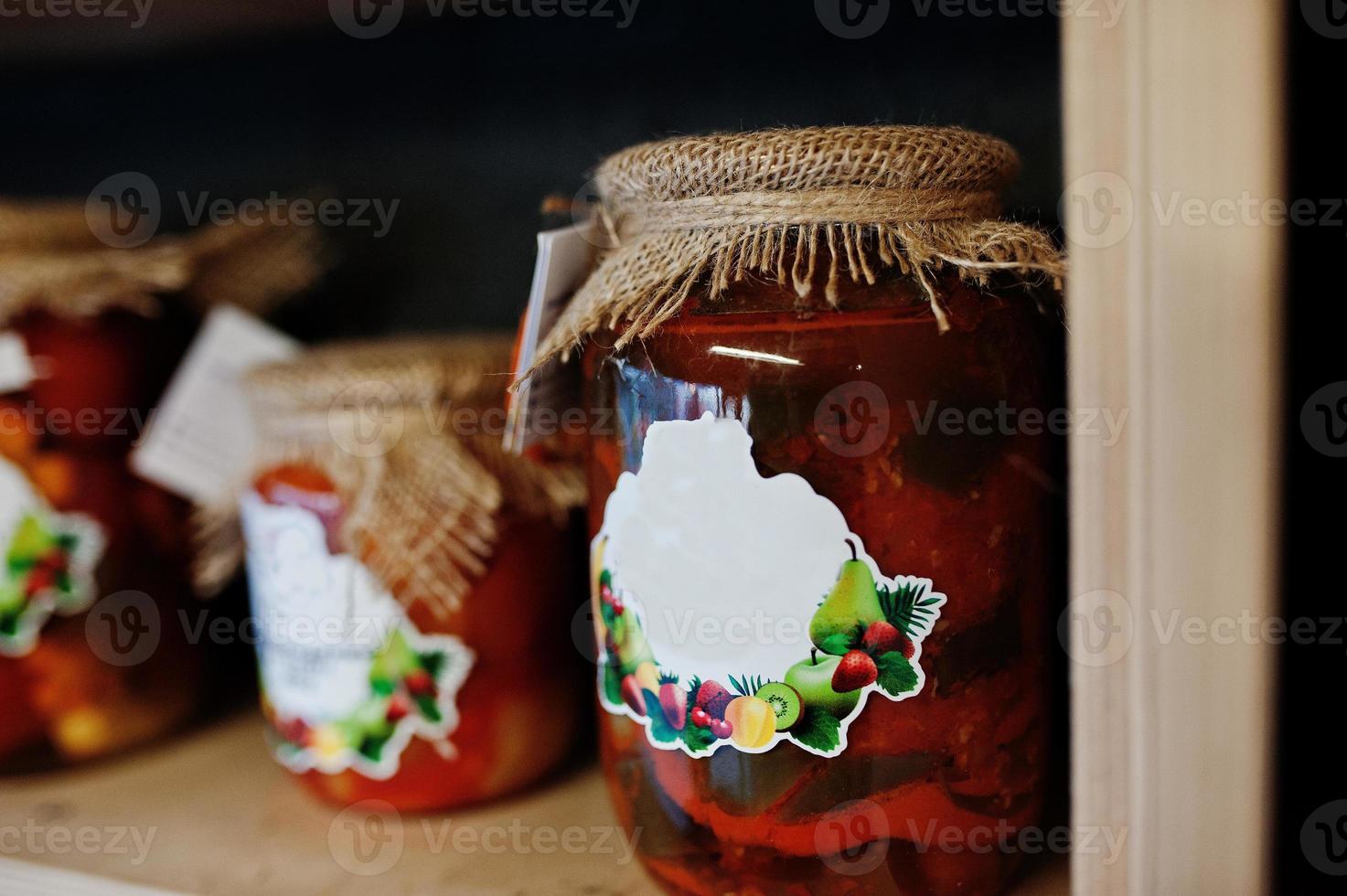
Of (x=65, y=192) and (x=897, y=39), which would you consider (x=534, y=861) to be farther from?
(x=65, y=192)

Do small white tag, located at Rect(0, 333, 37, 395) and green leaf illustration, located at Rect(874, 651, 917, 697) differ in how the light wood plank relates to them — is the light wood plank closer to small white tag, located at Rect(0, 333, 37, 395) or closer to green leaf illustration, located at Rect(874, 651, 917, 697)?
green leaf illustration, located at Rect(874, 651, 917, 697)

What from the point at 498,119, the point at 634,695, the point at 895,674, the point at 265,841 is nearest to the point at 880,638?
the point at 895,674

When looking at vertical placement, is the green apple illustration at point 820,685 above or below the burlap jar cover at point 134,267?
below

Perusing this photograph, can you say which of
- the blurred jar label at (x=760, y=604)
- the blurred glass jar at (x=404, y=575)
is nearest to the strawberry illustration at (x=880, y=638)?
the blurred jar label at (x=760, y=604)

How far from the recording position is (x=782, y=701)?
42 centimetres

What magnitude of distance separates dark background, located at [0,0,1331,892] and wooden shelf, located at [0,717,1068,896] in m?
0.27

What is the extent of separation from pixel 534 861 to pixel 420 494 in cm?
20

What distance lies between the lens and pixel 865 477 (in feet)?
1.35

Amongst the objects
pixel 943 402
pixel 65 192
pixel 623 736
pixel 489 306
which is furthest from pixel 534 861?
pixel 65 192

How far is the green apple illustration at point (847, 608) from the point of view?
41cm

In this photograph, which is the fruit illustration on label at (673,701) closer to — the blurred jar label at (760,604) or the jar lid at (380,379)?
the blurred jar label at (760,604)

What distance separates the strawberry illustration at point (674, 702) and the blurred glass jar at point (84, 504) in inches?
17.0

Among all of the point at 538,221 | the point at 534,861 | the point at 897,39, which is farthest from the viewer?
the point at 538,221

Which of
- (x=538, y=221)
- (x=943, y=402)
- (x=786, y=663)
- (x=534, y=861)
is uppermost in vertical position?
(x=538, y=221)
